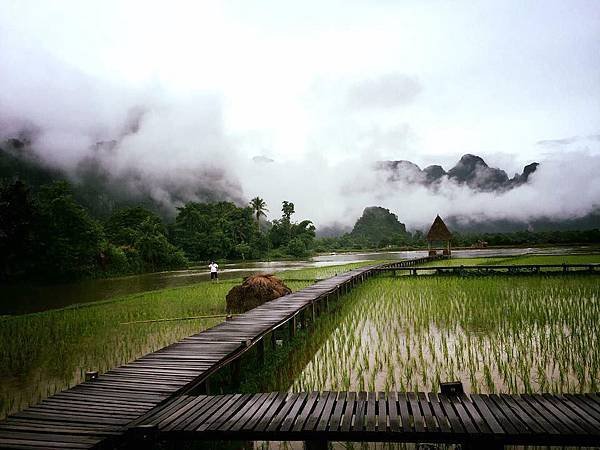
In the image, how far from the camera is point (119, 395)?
356 cm

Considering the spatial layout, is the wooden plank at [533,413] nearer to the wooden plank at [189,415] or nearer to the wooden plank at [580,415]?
the wooden plank at [580,415]

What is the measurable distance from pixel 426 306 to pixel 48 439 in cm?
891

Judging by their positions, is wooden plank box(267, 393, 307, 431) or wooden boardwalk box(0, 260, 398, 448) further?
wooden plank box(267, 393, 307, 431)

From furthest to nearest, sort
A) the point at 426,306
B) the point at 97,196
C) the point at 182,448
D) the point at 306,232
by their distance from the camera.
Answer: the point at 97,196 < the point at 306,232 < the point at 426,306 < the point at 182,448

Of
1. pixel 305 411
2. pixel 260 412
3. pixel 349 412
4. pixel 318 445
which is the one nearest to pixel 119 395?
pixel 260 412

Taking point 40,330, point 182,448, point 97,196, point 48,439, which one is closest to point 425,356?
point 182,448

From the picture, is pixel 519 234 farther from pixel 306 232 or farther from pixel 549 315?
pixel 549 315

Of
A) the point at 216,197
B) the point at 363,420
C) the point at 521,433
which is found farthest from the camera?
the point at 216,197

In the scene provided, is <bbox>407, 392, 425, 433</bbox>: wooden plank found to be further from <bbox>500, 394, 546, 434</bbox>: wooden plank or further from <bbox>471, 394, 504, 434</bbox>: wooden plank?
<bbox>500, 394, 546, 434</bbox>: wooden plank

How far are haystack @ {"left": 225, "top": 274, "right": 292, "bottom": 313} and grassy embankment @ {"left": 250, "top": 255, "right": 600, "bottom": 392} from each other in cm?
188

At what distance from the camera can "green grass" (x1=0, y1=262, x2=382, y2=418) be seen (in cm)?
549

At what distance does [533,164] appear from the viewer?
148 meters

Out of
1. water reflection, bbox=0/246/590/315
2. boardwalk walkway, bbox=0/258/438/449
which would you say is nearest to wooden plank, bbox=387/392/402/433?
boardwalk walkway, bbox=0/258/438/449

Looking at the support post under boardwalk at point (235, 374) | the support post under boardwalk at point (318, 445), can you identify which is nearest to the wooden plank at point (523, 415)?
the support post under boardwalk at point (318, 445)
